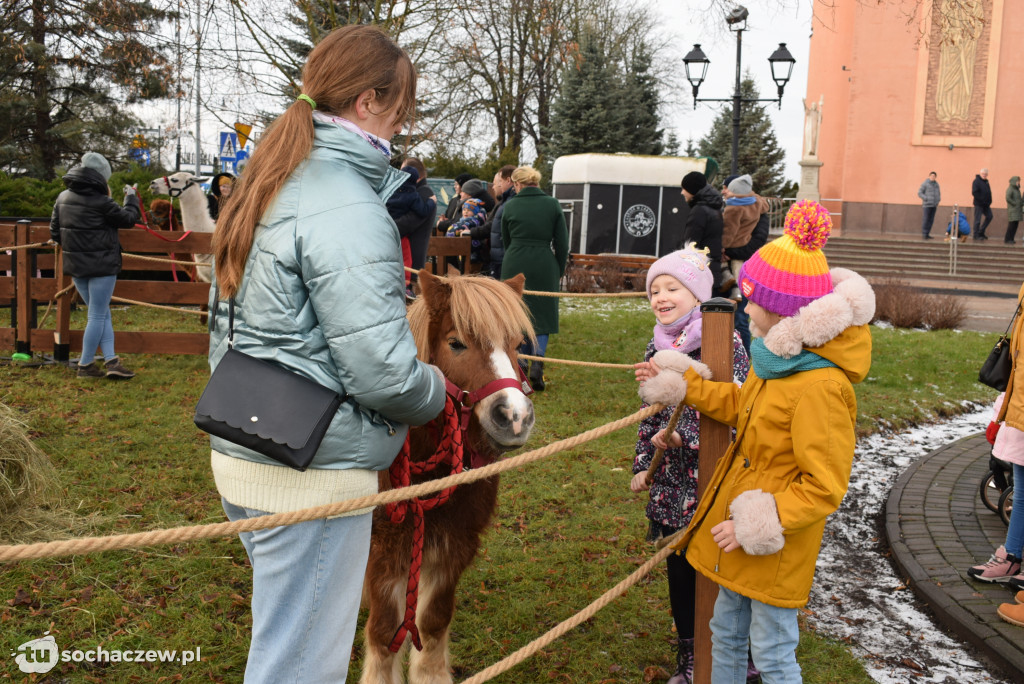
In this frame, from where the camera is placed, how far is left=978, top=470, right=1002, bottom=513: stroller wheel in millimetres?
5094

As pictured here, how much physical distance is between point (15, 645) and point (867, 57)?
3199 cm

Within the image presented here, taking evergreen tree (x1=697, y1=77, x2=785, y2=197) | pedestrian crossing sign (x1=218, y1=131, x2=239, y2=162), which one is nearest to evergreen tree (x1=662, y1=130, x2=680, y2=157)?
evergreen tree (x1=697, y1=77, x2=785, y2=197)

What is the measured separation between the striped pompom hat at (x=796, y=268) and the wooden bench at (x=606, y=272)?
550 inches

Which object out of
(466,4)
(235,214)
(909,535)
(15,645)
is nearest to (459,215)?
(466,4)

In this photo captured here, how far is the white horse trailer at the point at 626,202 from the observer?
18.8m

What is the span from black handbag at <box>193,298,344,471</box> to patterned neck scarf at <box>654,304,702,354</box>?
176cm

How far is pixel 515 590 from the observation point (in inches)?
160

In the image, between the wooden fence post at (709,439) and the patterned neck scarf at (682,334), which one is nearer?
the wooden fence post at (709,439)

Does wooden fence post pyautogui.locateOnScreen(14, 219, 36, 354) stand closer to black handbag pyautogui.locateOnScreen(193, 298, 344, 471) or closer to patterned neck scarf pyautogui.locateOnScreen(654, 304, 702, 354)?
patterned neck scarf pyautogui.locateOnScreen(654, 304, 702, 354)

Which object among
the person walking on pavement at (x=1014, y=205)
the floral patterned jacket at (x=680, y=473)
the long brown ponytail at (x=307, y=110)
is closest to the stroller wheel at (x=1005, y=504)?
the floral patterned jacket at (x=680, y=473)

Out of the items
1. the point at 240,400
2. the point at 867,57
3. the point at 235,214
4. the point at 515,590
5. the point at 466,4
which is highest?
the point at 867,57

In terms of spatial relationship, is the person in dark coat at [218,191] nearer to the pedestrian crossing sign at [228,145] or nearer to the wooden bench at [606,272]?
the pedestrian crossing sign at [228,145]

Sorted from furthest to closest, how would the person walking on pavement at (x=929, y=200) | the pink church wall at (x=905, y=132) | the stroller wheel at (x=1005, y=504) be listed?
1. the pink church wall at (x=905, y=132)
2. the person walking on pavement at (x=929, y=200)
3. the stroller wheel at (x=1005, y=504)

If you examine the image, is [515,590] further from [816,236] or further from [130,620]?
[816,236]
